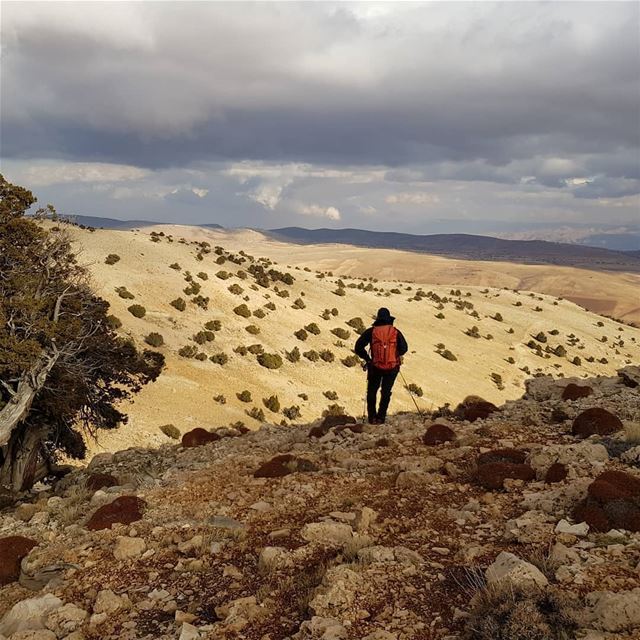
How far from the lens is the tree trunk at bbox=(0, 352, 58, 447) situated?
35.2ft

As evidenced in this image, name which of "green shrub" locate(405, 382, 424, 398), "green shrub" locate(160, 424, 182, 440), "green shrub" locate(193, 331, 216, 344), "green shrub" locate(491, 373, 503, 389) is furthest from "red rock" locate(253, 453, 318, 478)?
"green shrub" locate(491, 373, 503, 389)

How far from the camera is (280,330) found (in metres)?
38.3

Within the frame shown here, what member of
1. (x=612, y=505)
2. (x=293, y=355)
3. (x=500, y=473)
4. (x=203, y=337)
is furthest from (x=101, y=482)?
(x=293, y=355)

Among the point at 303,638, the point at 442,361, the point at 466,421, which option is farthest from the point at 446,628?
the point at 442,361

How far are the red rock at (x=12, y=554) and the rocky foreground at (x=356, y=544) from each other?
3 centimetres

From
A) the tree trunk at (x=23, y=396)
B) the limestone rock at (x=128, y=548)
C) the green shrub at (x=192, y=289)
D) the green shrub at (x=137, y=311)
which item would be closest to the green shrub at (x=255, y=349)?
the green shrub at (x=137, y=311)

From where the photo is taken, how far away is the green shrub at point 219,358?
31.3 meters

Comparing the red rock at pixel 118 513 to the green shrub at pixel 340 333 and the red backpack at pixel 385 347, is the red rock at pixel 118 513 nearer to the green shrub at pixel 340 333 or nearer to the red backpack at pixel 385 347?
the red backpack at pixel 385 347

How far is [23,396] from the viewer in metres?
11.1

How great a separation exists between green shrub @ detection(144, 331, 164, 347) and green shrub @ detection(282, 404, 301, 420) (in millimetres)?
8731

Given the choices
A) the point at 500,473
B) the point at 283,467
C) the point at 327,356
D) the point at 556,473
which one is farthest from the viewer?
the point at 327,356

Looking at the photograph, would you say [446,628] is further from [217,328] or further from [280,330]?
[280,330]

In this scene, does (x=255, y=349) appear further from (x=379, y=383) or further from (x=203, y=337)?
(x=379, y=383)

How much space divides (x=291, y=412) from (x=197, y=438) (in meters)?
14.2
